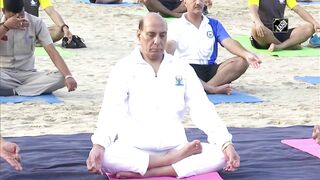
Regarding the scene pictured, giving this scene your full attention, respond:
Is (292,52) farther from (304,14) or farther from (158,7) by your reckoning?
(158,7)

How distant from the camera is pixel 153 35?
4980mm

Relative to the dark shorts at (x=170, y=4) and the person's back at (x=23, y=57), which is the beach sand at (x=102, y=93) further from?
the dark shorts at (x=170, y=4)

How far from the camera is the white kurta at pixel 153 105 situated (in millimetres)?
4941

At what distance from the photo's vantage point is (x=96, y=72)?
9.31m

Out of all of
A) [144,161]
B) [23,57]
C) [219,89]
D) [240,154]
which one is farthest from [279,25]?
[144,161]

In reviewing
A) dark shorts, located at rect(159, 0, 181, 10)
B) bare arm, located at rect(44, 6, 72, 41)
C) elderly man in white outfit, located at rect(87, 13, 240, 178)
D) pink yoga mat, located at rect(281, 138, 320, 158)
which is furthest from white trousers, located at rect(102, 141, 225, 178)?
dark shorts, located at rect(159, 0, 181, 10)

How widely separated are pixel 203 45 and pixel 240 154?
7.22 feet

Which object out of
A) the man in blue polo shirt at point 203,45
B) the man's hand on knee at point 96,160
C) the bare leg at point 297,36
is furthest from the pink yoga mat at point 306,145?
the bare leg at point 297,36

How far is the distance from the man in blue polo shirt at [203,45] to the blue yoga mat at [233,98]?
6cm

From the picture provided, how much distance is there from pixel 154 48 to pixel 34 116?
2.32 meters

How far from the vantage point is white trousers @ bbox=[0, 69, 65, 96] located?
776 centimetres

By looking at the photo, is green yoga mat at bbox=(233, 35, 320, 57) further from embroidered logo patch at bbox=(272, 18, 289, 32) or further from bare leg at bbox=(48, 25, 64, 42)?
bare leg at bbox=(48, 25, 64, 42)

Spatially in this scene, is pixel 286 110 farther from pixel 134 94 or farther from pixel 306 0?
pixel 306 0

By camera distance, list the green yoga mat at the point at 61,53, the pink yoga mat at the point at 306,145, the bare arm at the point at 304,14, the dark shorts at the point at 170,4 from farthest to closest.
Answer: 1. the dark shorts at the point at 170,4
2. the bare arm at the point at 304,14
3. the green yoga mat at the point at 61,53
4. the pink yoga mat at the point at 306,145
